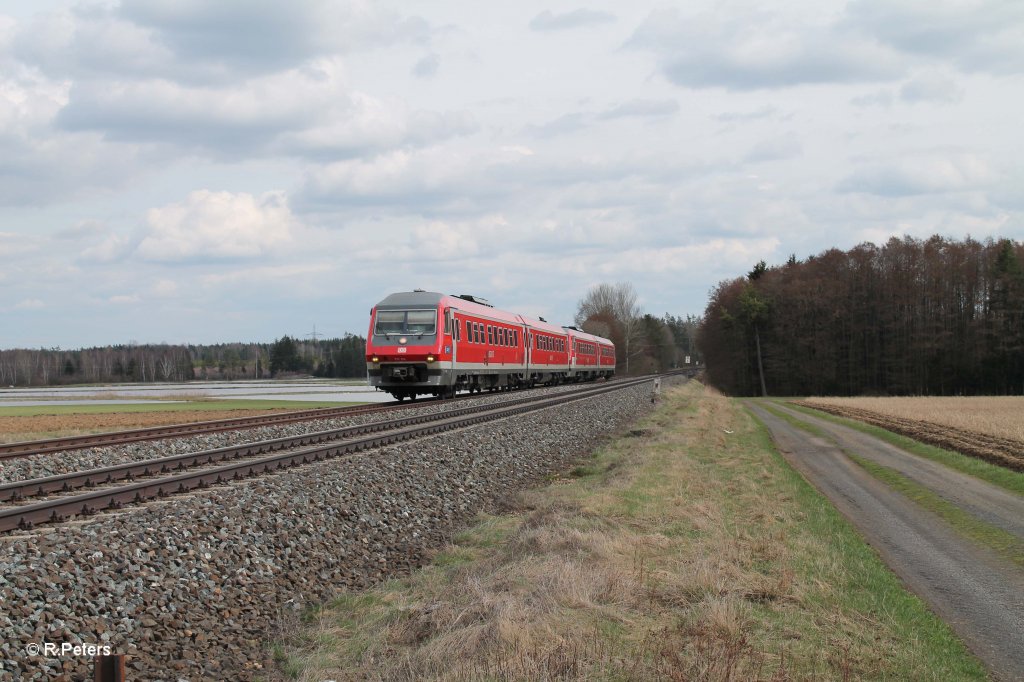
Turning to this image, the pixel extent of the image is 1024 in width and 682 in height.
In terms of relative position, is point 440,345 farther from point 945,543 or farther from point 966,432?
point 945,543

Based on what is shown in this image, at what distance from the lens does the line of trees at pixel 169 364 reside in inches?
5763

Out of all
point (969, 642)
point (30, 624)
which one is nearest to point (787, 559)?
point (969, 642)

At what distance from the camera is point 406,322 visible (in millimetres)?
30109

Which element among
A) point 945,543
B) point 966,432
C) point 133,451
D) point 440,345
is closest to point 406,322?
point 440,345

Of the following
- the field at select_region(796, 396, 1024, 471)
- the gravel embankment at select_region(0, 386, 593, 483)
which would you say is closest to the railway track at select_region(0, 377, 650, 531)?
the gravel embankment at select_region(0, 386, 593, 483)

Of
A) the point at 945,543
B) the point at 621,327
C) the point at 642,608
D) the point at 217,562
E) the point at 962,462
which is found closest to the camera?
the point at 642,608

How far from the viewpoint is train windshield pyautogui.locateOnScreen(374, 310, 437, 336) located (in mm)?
29703

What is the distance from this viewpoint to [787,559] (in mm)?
8922

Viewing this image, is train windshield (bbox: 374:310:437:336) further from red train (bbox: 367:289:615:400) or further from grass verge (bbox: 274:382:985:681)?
grass verge (bbox: 274:382:985:681)

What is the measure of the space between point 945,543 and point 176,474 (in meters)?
10.6

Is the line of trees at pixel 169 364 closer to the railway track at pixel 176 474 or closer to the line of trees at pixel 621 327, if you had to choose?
the line of trees at pixel 621 327

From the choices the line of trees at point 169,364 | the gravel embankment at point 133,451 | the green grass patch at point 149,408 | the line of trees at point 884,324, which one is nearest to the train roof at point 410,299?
the green grass patch at point 149,408

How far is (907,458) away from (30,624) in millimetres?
18712

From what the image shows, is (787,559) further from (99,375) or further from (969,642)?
(99,375)
